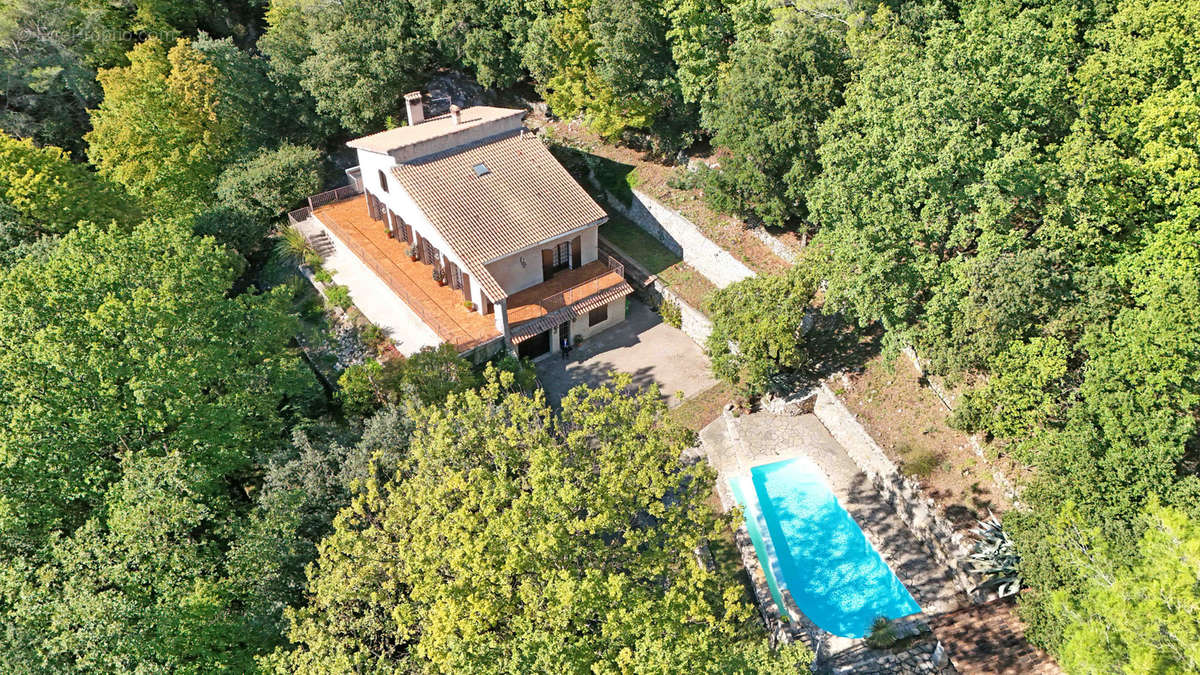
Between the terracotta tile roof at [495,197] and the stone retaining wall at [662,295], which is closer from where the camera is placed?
the terracotta tile roof at [495,197]

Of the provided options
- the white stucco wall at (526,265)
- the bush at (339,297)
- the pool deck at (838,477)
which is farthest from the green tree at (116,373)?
the pool deck at (838,477)

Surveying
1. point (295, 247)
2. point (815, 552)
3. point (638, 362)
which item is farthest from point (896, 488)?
point (295, 247)

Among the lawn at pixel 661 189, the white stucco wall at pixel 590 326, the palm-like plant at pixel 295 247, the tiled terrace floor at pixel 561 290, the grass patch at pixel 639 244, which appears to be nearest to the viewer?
the tiled terrace floor at pixel 561 290

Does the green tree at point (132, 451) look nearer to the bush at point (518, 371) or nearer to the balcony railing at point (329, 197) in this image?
the bush at point (518, 371)

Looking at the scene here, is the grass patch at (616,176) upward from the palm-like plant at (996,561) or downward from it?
upward

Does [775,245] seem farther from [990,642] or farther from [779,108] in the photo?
[990,642]

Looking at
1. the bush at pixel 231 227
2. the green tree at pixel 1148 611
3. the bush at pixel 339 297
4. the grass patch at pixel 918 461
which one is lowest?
the grass patch at pixel 918 461

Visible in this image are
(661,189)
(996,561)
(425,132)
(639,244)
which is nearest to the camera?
(996,561)

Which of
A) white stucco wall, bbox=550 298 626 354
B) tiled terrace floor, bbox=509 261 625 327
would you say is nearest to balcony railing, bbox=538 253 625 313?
tiled terrace floor, bbox=509 261 625 327
